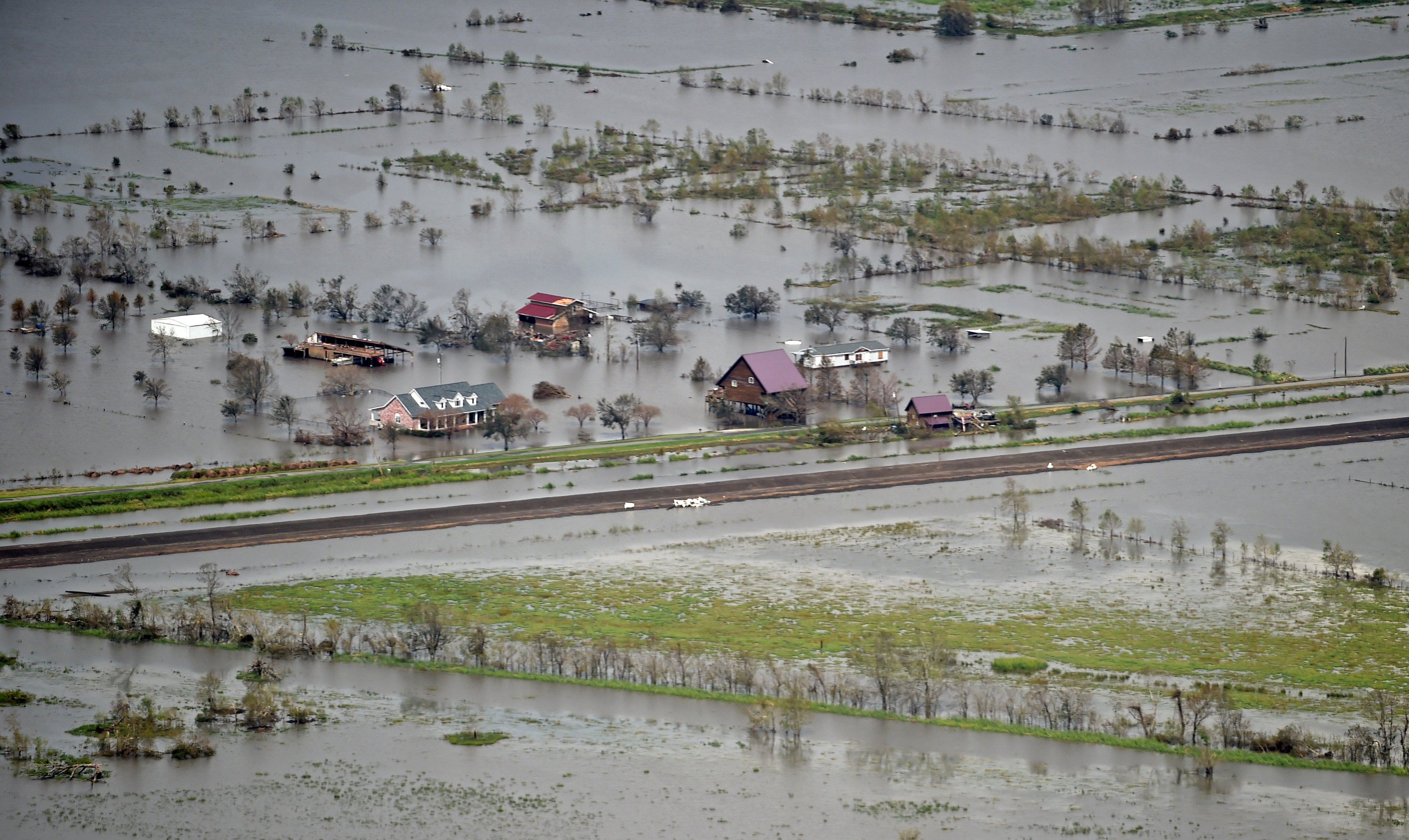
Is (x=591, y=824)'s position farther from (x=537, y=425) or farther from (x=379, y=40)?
(x=379, y=40)

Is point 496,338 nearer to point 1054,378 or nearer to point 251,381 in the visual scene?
point 251,381

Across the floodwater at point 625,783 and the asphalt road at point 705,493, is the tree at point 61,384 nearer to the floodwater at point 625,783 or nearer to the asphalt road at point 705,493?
the asphalt road at point 705,493

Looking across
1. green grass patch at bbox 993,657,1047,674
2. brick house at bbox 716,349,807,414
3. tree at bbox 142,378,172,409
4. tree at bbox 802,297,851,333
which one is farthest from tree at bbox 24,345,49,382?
green grass patch at bbox 993,657,1047,674

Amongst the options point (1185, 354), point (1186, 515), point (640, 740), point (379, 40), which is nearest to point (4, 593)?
point (640, 740)

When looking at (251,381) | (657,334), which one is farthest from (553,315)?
(251,381)

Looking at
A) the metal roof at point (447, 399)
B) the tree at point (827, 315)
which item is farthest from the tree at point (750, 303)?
the metal roof at point (447, 399)
